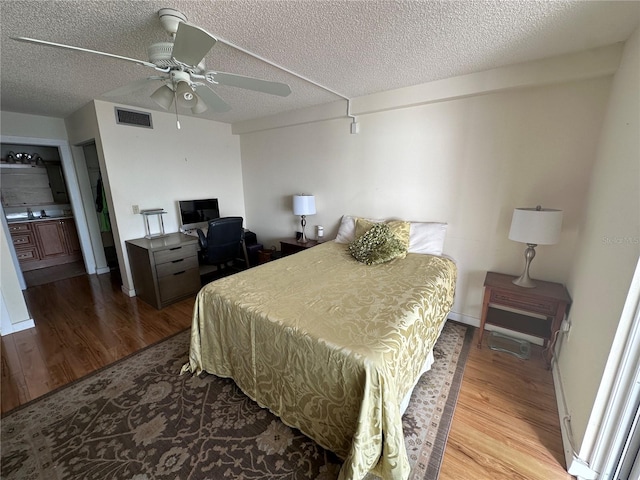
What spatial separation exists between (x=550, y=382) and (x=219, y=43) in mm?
3430

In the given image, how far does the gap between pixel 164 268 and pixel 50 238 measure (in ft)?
11.3

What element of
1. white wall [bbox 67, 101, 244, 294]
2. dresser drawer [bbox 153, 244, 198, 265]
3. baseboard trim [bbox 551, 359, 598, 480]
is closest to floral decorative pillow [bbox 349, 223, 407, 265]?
baseboard trim [bbox 551, 359, 598, 480]

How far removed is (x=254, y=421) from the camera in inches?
63.2

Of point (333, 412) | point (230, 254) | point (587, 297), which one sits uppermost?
point (587, 297)

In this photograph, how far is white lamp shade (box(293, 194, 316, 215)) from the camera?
3.44m

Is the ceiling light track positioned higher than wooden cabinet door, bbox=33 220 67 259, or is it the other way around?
the ceiling light track

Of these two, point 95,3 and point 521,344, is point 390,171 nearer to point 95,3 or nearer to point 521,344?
point 521,344

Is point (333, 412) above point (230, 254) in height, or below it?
below

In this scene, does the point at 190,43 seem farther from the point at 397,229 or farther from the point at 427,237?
the point at 427,237

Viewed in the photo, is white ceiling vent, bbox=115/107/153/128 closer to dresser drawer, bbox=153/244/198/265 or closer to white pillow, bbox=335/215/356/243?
dresser drawer, bbox=153/244/198/265

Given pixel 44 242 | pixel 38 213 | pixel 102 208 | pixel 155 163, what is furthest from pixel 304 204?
pixel 38 213

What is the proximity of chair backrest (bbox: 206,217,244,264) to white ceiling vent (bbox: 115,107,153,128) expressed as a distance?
1.55m

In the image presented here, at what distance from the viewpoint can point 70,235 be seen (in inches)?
190

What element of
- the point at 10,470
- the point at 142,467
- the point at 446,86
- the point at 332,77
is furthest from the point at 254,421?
the point at 446,86
